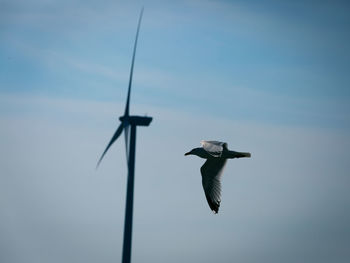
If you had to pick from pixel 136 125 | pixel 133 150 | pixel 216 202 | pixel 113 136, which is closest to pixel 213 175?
pixel 216 202

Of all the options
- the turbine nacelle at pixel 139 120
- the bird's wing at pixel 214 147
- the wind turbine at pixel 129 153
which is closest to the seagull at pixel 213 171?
the bird's wing at pixel 214 147

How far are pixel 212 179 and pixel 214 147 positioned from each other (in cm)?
398

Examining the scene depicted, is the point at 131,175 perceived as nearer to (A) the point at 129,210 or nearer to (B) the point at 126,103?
(A) the point at 129,210

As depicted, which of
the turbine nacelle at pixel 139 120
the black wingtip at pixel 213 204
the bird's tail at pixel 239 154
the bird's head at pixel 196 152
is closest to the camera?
the bird's tail at pixel 239 154

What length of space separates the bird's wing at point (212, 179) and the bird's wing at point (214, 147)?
219cm

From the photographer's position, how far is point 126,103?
214 feet

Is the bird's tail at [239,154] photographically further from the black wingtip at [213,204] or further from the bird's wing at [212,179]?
the black wingtip at [213,204]

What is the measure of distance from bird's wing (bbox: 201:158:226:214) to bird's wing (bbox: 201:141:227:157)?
7.18ft

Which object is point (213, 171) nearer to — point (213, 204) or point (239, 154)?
point (213, 204)

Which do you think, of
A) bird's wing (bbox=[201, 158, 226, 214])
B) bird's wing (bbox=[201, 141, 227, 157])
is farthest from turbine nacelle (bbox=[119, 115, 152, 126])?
bird's wing (bbox=[201, 141, 227, 157])

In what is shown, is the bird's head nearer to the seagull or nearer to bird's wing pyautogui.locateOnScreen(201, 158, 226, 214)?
the seagull

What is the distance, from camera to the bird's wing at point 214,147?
27938mm

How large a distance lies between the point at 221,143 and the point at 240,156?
124 cm

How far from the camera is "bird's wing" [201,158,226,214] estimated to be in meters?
31.6
